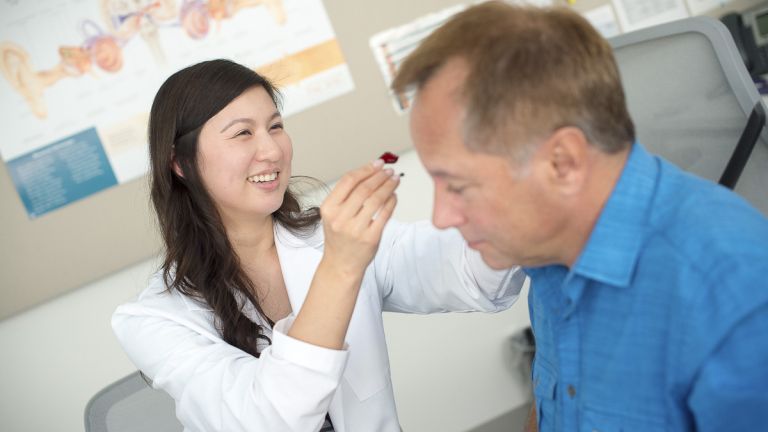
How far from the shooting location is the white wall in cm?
209

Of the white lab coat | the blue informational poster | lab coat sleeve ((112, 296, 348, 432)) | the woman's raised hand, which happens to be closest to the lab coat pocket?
the white lab coat

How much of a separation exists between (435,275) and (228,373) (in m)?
0.40

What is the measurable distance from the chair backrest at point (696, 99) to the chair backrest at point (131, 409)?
1204 mm

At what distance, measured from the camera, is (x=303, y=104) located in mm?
2156

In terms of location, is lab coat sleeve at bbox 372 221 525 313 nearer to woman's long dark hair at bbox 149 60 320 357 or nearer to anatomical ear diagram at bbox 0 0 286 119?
woman's long dark hair at bbox 149 60 320 357

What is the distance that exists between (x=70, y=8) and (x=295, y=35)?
0.61m

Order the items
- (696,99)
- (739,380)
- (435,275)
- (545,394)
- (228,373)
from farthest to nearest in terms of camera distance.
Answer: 1. (696,99)
2. (435,275)
3. (228,373)
4. (545,394)
5. (739,380)

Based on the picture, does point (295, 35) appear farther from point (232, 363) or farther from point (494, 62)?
point (494, 62)

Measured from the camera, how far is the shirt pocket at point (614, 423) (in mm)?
768

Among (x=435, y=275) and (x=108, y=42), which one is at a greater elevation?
(x=108, y=42)

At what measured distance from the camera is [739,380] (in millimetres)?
660

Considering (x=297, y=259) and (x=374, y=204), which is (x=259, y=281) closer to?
(x=297, y=259)

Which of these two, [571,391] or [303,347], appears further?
[303,347]

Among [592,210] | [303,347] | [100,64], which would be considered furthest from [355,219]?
[100,64]
